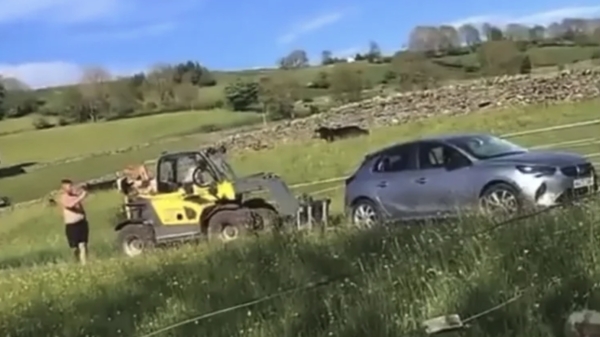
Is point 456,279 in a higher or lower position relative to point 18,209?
higher

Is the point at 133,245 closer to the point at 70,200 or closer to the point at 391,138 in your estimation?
the point at 70,200

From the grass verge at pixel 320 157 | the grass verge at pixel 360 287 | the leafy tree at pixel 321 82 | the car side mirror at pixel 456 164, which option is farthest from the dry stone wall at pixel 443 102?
the grass verge at pixel 360 287

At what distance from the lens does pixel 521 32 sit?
71.4 meters

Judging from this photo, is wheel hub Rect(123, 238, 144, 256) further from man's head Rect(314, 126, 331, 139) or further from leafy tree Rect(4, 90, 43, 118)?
leafy tree Rect(4, 90, 43, 118)

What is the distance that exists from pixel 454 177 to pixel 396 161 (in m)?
1.65

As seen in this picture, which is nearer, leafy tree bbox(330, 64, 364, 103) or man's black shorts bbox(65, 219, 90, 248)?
man's black shorts bbox(65, 219, 90, 248)

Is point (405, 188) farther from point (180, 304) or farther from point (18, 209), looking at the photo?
point (18, 209)

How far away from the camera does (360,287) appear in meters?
6.92

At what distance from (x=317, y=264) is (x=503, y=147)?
9220 millimetres

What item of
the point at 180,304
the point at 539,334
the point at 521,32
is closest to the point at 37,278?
the point at 180,304

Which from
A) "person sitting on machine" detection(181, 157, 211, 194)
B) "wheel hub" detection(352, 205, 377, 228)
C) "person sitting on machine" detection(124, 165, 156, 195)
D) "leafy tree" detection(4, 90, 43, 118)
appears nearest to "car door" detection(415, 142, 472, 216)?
"wheel hub" detection(352, 205, 377, 228)

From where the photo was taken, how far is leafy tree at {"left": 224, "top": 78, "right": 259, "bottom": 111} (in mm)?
80125

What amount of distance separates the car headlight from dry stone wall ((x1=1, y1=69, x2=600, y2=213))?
79.6ft

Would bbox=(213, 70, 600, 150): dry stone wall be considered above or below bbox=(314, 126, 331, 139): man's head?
above
